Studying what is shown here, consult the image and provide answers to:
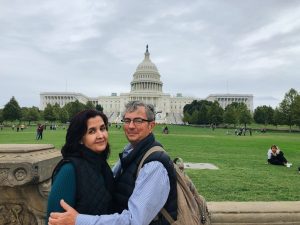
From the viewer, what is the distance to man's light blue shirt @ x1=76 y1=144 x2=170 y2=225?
302 centimetres

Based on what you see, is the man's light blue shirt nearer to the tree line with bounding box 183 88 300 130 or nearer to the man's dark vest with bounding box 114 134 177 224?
the man's dark vest with bounding box 114 134 177 224

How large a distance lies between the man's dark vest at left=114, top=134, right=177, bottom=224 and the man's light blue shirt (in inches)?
3.4

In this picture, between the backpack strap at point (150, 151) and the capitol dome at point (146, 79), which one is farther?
the capitol dome at point (146, 79)

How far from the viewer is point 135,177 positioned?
3.28 metres

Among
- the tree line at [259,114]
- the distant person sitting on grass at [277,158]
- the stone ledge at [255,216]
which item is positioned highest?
the tree line at [259,114]

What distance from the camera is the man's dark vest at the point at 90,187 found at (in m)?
3.16

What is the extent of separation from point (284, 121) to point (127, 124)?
2979 inches

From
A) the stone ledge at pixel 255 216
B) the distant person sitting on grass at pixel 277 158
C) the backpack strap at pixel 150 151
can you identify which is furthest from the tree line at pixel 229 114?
the backpack strap at pixel 150 151

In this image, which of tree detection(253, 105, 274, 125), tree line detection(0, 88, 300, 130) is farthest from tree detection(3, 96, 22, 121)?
tree detection(253, 105, 274, 125)

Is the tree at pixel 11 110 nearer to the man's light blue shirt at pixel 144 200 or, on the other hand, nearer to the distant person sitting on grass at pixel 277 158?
the distant person sitting on grass at pixel 277 158

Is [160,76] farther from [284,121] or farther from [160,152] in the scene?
[160,152]

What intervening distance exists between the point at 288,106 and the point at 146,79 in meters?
107

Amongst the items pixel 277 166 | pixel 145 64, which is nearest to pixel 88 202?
pixel 277 166

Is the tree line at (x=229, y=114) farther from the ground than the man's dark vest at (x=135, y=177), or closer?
farther from the ground
